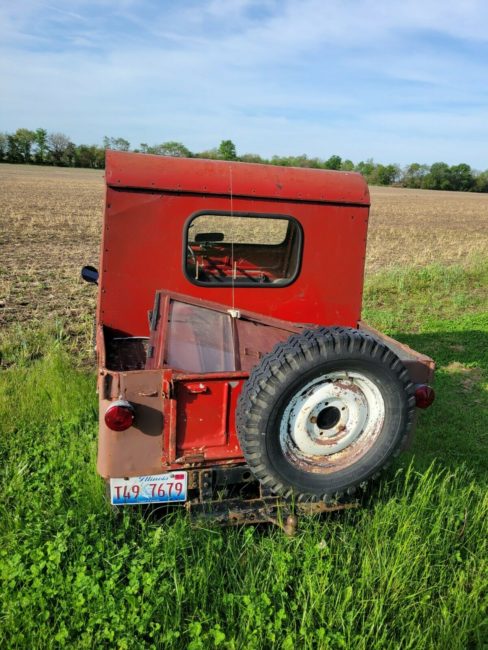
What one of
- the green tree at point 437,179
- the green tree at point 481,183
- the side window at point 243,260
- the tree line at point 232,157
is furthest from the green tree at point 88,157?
the side window at point 243,260

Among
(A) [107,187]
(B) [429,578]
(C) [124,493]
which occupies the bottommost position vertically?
(B) [429,578]

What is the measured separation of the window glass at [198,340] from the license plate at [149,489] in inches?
28.0

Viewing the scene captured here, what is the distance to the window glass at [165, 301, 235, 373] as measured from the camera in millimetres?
3533

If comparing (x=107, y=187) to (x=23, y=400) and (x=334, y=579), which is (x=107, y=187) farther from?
(x=334, y=579)

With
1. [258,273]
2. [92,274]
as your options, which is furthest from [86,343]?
[258,273]

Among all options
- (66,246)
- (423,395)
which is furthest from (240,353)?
(66,246)

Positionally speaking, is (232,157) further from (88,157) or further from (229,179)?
(229,179)

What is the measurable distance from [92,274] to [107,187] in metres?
1.16

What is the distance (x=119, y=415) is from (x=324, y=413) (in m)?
1.19

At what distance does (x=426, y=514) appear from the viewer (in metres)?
Result: 3.31

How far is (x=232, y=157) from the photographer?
232 ft

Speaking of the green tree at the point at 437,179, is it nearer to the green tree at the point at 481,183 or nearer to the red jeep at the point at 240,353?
the green tree at the point at 481,183

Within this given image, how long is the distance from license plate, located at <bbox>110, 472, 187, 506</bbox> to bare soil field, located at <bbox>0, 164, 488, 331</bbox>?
15.5 ft

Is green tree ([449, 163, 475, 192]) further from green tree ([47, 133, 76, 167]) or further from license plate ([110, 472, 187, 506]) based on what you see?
license plate ([110, 472, 187, 506])
